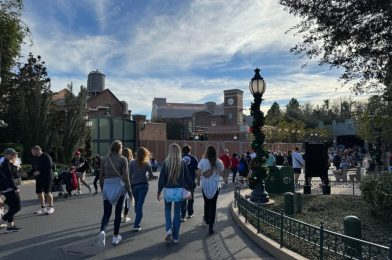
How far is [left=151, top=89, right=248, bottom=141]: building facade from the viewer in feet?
284

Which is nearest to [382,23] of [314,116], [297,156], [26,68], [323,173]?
[323,173]

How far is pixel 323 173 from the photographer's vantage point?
50.3 ft

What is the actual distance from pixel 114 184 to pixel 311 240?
3.38 meters

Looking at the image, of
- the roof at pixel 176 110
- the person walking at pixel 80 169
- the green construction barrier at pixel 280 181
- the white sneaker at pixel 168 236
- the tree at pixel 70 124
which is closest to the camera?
the white sneaker at pixel 168 236

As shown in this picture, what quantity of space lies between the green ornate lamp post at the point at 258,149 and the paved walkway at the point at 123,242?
3.33ft

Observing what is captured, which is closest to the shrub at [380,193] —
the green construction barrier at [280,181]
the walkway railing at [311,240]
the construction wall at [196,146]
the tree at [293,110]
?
the walkway railing at [311,240]

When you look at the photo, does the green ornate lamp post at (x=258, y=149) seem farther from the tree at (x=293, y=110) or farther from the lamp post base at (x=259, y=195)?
the tree at (x=293, y=110)

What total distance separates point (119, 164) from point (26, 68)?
976 inches

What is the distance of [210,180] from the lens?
875 centimetres

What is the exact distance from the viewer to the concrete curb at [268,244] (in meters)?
6.33

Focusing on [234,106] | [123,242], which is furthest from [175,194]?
[234,106]

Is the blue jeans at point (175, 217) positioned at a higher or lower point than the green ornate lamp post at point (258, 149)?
lower

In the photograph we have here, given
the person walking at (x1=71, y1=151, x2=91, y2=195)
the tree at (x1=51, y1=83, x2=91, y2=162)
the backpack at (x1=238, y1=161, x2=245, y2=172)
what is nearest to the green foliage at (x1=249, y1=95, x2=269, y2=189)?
the person walking at (x1=71, y1=151, x2=91, y2=195)

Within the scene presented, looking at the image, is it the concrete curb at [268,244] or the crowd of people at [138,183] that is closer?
the concrete curb at [268,244]
